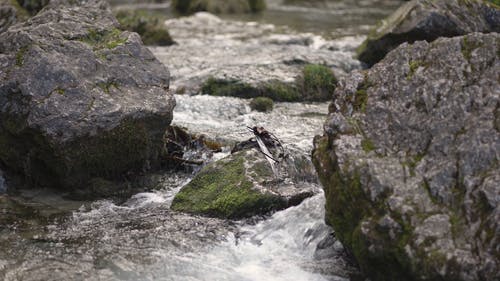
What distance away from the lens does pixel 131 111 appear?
905cm

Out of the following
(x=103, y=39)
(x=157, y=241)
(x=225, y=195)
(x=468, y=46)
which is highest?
(x=468, y=46)

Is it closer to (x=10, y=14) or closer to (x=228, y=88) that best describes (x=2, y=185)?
(x=228, y=88)

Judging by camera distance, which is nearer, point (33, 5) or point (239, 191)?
point (239, 191)

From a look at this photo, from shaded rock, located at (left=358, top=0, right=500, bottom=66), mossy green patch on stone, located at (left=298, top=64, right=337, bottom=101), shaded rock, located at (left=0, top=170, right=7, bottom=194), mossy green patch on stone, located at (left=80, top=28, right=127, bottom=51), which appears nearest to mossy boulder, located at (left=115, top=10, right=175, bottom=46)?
mossy green patch on stone, located at (left=298, top=64, right=337, bottom=101)

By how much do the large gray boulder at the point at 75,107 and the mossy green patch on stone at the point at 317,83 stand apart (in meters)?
5.42

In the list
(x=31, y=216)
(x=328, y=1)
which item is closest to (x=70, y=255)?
(x=31, y=216)

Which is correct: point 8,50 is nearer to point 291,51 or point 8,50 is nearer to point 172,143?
point 172,143

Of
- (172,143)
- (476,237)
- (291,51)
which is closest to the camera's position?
(476,237)

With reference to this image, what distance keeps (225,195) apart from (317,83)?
23.0 ft

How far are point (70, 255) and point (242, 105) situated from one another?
6927 mm

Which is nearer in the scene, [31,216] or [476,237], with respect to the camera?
[476,237]

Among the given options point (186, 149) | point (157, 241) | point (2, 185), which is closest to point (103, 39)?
point (186, 149)

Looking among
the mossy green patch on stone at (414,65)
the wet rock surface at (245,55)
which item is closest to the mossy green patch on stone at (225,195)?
the mossy green patch on stone at (414,65)

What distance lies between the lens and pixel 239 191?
8625mm
